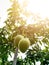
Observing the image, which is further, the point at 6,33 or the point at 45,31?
the point at 6,33

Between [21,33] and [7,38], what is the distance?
58 cm

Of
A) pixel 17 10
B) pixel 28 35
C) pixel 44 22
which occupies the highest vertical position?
pixel 17 10

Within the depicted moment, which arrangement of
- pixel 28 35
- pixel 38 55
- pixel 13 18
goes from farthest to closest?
1. pixel 38 55
2. pixel 13 18
3. pixel 28 35

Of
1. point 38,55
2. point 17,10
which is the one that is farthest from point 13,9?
point 38,55

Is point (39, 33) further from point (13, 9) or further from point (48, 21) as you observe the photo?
point (13, 9)

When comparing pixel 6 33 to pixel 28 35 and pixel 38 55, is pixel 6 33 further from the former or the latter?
pixel 38 55

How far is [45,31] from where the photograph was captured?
3266 millimetres

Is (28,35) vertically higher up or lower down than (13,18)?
lower down

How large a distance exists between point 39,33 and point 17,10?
51 centimetres

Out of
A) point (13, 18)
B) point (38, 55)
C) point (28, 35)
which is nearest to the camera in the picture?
point (28, 35)

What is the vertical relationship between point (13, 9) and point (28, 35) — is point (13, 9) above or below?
above

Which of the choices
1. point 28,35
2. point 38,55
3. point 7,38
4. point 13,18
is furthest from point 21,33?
point 38,55

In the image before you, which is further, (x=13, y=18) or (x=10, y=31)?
(x=10, y=31)

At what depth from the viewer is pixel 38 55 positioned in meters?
4.25
